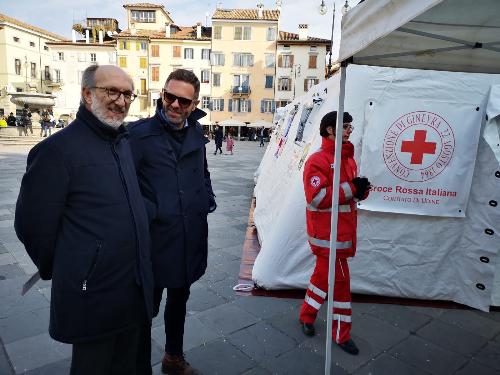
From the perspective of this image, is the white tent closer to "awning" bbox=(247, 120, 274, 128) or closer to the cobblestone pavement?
the cobblestone pavement

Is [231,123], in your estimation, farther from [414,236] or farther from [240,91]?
[414,236]

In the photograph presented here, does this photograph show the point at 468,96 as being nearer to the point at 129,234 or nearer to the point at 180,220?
the point at 180,220

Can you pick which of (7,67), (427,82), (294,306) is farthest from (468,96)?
(7,67)

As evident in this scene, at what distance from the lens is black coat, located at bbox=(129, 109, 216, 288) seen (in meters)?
2.11

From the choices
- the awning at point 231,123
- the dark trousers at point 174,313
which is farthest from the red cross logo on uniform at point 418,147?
the awning at point 231,123

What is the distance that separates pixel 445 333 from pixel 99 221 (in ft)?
9.86

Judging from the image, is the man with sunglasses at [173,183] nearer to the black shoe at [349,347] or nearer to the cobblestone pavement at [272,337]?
the cobblestone pavement at [272,337]

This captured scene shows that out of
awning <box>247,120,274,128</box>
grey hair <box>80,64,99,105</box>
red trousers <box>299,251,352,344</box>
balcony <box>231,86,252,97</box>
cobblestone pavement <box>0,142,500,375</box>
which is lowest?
cobblestone pavement <box>0,142,500,375</box>

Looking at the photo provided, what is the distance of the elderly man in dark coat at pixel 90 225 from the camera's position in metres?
1.50

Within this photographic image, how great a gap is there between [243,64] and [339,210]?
43710mm

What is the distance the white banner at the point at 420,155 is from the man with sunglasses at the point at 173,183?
2.00 m

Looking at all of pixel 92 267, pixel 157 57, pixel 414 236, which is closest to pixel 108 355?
pixel 92 267

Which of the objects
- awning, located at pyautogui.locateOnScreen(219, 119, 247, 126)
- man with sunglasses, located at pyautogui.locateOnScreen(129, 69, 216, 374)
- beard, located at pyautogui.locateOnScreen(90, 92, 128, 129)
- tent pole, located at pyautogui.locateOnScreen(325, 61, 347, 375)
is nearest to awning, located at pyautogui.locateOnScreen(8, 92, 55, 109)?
awning, located at pyautogui.locateOnScreen(219, 119, 247, 126)

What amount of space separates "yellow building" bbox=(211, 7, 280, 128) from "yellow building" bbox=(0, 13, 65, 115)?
21.1 metres
